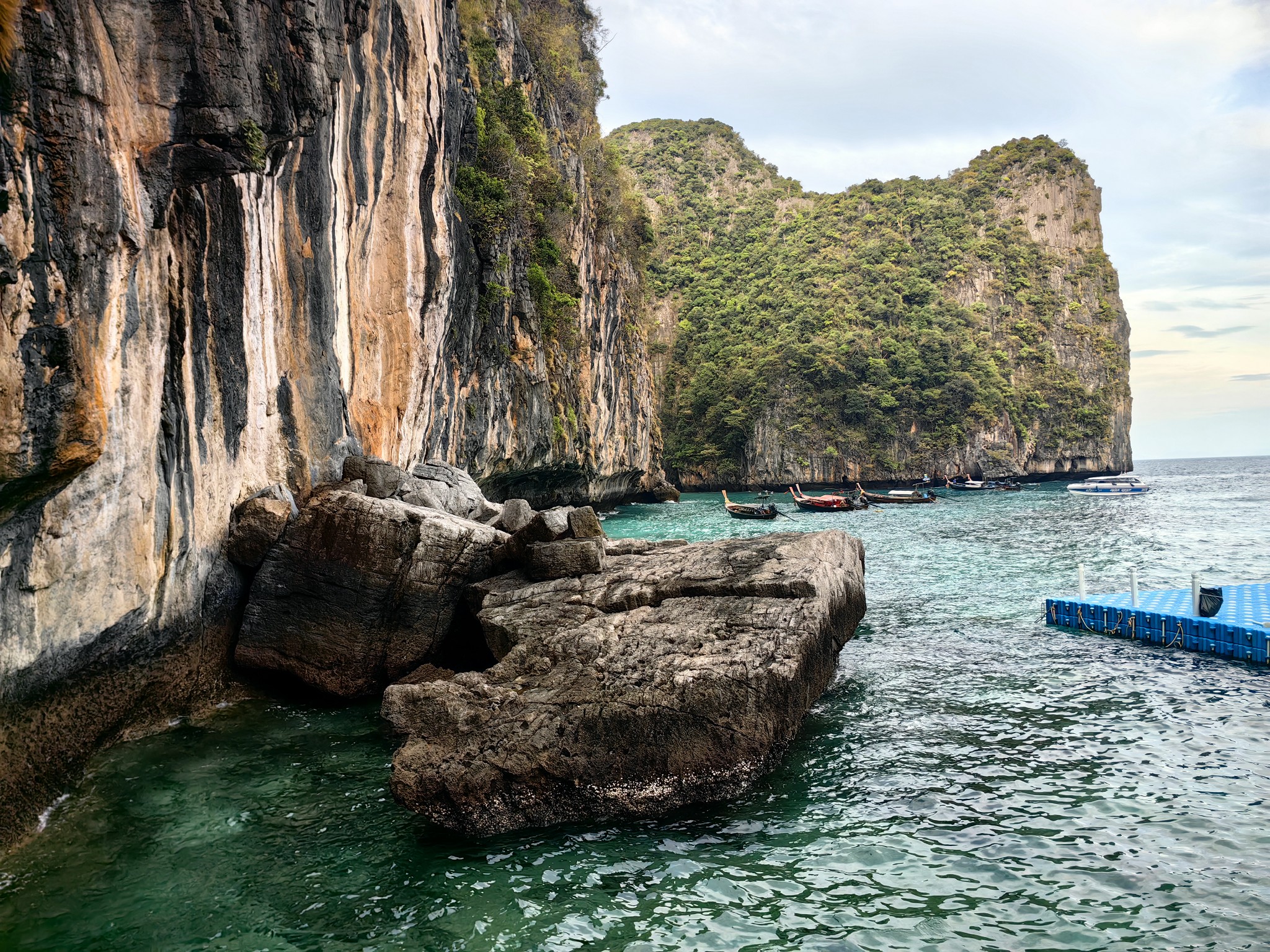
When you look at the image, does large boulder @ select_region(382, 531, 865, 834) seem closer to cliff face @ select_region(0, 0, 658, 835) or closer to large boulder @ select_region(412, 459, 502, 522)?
cliff face @ select_region(0, 0, 658, 835)

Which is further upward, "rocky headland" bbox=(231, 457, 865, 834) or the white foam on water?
"rocky headland" bbox=(231, 457, 865, 834)

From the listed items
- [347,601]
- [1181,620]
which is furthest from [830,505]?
[347,601]

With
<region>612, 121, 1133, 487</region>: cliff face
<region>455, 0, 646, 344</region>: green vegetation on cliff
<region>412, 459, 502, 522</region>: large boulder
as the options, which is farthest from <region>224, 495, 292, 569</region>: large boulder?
<region>612, 121, 1133, 487</region>: cliff face

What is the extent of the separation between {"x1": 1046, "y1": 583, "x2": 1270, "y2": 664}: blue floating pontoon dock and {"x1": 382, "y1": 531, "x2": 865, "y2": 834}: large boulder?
6689mm

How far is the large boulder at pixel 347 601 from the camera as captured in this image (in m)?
9.38

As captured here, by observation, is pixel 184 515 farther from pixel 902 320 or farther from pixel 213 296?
pixel 902 320

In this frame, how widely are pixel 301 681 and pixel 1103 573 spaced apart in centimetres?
1906

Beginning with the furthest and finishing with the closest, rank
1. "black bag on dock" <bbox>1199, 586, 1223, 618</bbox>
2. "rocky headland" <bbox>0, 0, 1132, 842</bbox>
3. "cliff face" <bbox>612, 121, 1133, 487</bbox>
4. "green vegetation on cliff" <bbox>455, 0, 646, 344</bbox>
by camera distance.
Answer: "cliff face" <bbox>612, 121, 1133, 487</bbox> < "green vegetation on cliff" <bbox>455, 0, 646, 344</bbox> < "black bag on dock" <bbox>1199, 586, 1223, 618</bbox> < "rocky headland" <bbox>0, 0, 1132, 842</bbox>

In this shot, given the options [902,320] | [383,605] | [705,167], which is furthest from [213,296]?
[705,167]

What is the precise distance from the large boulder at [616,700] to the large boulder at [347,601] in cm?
114

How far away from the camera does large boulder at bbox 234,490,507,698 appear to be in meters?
9.38

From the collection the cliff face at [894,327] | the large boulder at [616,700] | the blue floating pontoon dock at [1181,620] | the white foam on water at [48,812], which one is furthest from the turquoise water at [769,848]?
the cliff face at [894,327]

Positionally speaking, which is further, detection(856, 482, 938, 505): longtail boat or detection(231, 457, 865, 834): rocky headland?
detection(856, 482, 938, 505): longtail boat

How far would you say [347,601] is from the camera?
9.52 m
